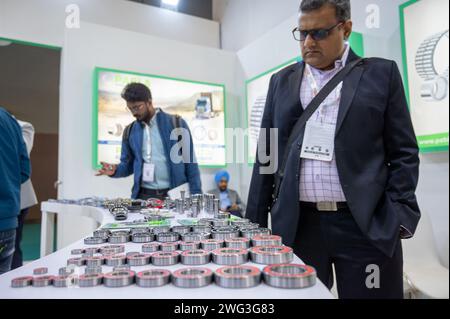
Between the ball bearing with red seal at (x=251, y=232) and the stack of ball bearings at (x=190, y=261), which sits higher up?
the ball bearing with red seal at (x=251, y=232)

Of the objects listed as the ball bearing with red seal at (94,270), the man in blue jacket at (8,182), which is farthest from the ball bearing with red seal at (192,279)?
the man in blue jacket at (8,182)

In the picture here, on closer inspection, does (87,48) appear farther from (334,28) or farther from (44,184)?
(334,28)

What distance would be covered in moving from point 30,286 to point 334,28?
0.90m

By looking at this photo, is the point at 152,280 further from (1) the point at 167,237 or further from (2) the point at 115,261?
(1) the point at 167,237

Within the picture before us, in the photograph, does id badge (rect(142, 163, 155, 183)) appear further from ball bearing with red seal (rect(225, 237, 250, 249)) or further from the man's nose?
ball bearing with red seal (rect(225, 237, 250, 249))

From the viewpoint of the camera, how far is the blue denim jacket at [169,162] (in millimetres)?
1707

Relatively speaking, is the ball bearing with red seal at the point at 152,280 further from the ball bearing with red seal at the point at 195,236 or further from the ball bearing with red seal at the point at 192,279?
the ball bearing with red seal at the point at 195,236

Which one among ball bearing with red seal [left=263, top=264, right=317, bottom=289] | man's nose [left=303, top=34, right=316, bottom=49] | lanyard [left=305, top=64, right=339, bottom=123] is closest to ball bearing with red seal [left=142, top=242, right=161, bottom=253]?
ball bearing with red seal [left=263, top=264, right=317, bottom=289]

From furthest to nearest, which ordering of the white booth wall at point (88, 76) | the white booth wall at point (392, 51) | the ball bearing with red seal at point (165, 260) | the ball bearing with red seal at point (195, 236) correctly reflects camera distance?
the white booth wall at point (88, 76) → the white booth wall at point (392, 51) → the ball bearing with red seal at point (195, 236) → the ball bearing with red seal at point (165, 260)

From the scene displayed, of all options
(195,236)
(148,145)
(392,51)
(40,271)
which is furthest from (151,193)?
(392,51)

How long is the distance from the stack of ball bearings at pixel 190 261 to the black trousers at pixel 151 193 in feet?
3.30

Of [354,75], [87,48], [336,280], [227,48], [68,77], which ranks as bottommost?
[336,280]

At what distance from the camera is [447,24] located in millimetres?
1464

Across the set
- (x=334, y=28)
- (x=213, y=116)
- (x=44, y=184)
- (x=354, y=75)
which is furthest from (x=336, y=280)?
(x=213, y=116)
